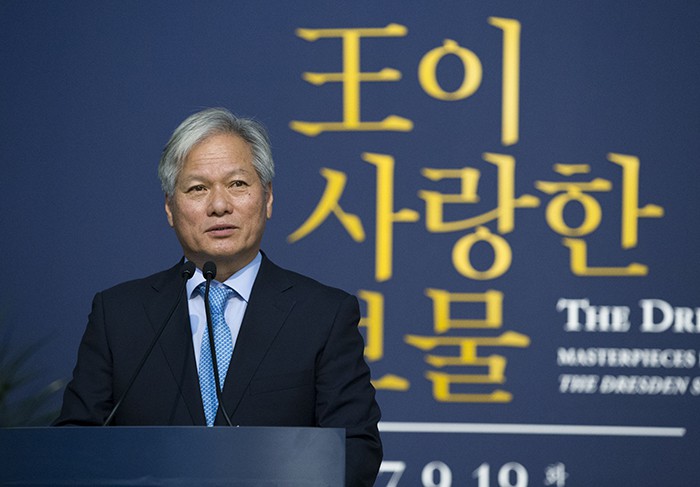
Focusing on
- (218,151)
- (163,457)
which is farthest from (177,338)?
(163,457)

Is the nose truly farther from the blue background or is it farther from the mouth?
the blue background

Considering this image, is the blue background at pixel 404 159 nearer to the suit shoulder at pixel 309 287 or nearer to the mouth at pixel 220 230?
the suit shoulder at pixel 309 287

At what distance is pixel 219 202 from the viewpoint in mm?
1680

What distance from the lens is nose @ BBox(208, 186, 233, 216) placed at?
1.68m

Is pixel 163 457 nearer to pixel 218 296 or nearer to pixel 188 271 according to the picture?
pixel 188 271

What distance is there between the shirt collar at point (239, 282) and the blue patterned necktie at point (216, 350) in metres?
0.01

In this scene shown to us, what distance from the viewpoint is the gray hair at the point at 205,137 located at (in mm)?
1704

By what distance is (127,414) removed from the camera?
1.66 metres

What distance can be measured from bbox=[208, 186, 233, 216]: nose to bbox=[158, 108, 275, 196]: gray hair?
0.08 m

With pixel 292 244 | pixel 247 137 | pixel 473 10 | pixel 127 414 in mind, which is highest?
pixel 473 10

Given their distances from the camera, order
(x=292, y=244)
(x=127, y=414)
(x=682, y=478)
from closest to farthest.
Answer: (x=127, y=414), (x=682, y=478), (x=292, y=244)

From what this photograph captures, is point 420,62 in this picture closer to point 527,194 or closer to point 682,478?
point 527,194

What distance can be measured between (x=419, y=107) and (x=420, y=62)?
0.15 meters

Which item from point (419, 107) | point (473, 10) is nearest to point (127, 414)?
point (419, 107)
